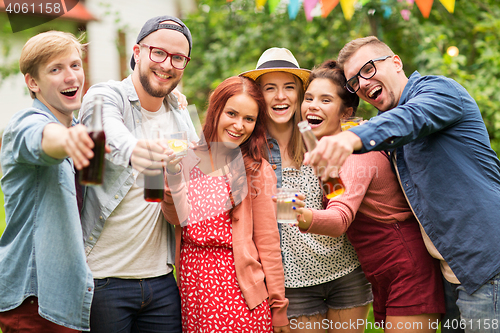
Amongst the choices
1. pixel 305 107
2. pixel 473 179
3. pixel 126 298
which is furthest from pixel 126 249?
pixel 473 179

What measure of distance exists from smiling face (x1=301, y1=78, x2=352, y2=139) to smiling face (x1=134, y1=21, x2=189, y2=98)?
0.94m

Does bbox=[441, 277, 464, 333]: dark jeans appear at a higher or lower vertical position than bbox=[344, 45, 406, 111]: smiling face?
lower

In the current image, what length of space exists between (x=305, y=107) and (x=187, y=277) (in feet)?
4.64

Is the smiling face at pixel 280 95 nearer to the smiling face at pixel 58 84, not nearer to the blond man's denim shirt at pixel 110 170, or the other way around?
the blond man's denim shirt at pixel 110 170

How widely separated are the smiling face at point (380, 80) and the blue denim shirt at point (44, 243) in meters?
1.89

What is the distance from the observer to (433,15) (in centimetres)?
641

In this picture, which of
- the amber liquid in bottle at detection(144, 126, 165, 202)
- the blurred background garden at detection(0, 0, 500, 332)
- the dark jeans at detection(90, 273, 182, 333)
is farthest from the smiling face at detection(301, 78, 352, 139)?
the blurred background garden at detection(0, 0, 500, 332)

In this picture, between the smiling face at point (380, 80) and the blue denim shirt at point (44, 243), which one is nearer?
the blue denim shirt at point (44, 243)

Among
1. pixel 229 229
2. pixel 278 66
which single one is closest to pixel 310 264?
pixel 229 229

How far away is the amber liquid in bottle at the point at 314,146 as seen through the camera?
2006mm

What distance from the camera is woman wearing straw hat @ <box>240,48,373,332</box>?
111 inches

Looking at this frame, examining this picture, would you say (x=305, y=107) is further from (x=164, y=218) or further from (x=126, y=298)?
(x=126, y=298)

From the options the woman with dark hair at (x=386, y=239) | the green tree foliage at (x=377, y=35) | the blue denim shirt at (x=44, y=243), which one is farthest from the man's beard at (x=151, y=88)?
the green tree foliage at (x=377, y=35)

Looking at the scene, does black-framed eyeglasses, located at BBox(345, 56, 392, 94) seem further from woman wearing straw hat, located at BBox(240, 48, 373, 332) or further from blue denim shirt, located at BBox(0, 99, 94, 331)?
blue denim shirt, located at BBox(0, 99, 94, 331)
